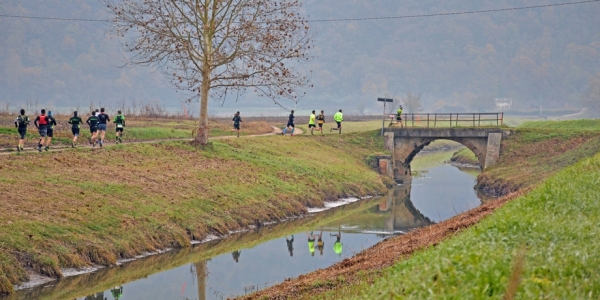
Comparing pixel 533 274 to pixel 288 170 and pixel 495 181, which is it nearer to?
pixel 288 170

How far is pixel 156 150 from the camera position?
42531mm

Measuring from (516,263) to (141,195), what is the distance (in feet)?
85.7

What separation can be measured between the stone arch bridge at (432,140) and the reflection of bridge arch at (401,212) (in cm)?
625

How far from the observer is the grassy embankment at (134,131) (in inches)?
1656

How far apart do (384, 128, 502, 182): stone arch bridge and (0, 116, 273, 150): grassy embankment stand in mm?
11283

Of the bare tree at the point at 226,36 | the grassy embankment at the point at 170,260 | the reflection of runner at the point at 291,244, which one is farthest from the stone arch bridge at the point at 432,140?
the reflection of runner at the point at 291,244

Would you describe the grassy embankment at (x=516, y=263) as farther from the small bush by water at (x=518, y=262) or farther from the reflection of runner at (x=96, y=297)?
the reflection of runner at (x=96, y=297)

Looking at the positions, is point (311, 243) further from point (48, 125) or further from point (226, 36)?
point (226, 36)

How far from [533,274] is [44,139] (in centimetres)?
3138

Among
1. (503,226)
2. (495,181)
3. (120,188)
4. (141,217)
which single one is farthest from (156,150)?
(503,226)

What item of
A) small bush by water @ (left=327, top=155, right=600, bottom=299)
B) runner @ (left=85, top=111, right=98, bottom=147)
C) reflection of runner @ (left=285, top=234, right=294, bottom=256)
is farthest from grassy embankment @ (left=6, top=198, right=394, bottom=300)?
runner @ (left=85, top=111, right=98, bottom=147)

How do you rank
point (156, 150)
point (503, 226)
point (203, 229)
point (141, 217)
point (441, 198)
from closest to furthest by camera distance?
1. point (503, 226)
2. point (141, 217)
3. point (203, 229)
4. point (156, 150)
5. point (441, 198)

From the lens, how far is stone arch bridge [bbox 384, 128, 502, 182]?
190 feet

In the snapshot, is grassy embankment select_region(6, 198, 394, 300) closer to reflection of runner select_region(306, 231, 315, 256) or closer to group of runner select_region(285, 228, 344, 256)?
group of runner select_region(285, 228, 344, 256)
